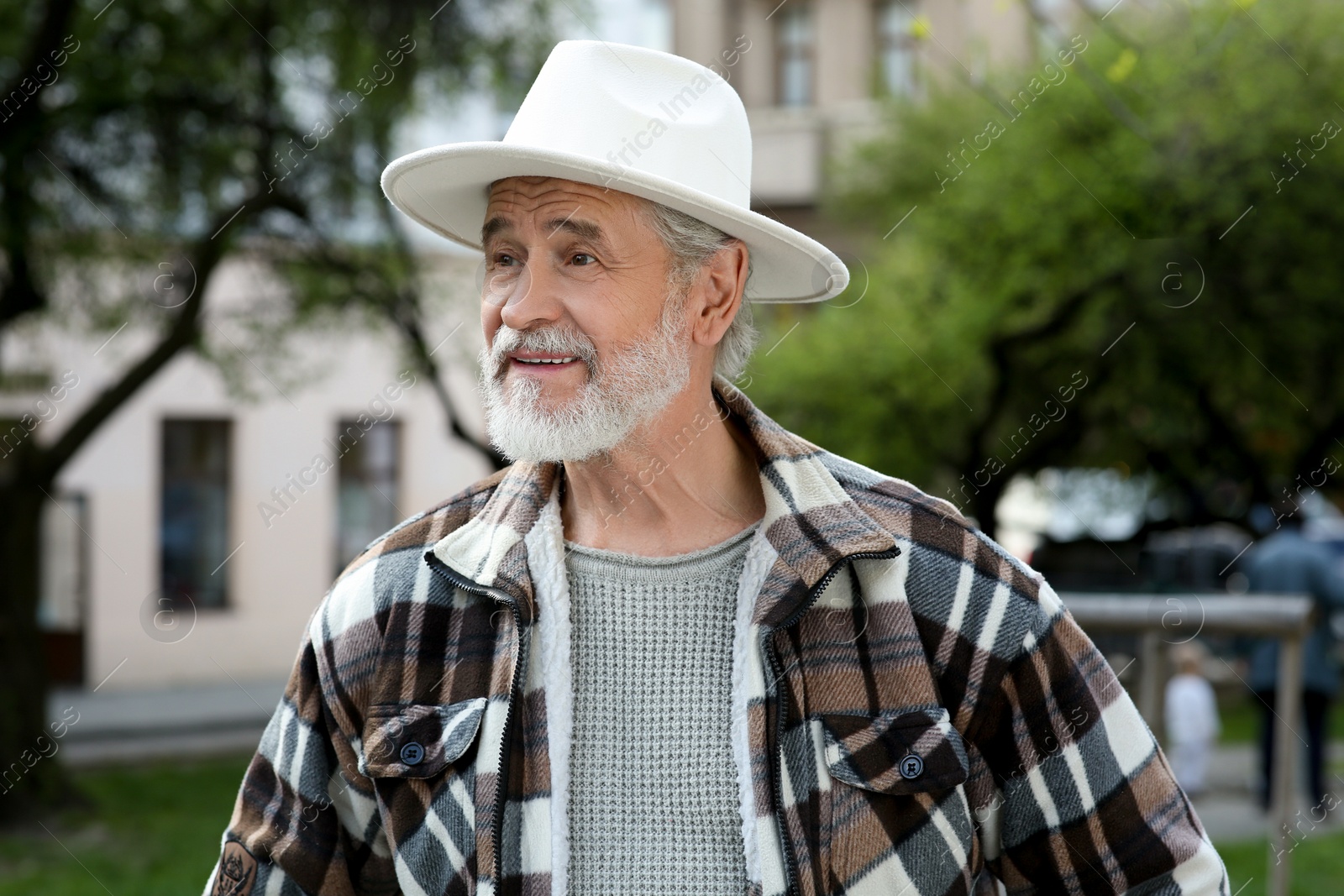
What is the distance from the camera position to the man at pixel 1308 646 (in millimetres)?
8289

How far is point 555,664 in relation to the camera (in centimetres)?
202

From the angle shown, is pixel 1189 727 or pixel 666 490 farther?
pixel 1189 727

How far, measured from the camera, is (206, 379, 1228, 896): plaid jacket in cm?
191

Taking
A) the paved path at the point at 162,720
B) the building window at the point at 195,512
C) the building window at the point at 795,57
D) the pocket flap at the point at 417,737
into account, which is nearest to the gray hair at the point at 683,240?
the pocket flap at the point at 417,737

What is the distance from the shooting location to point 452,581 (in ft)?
6.77

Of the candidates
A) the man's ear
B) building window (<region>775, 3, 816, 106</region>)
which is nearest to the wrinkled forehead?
the man's ear

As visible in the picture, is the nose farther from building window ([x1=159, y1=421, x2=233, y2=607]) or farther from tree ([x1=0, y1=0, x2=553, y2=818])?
building window ([x1=159, y1=421, x2=233, y2=607])

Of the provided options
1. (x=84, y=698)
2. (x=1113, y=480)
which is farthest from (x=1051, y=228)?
(x=84, y=698)

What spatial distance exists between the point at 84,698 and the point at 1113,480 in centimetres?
1166

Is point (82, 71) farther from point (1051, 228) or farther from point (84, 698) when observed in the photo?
point (84, 698)

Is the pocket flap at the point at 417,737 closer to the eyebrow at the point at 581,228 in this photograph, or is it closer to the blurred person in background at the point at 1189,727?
the eyebrow at the point at 581,228

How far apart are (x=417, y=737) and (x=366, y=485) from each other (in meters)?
17.3

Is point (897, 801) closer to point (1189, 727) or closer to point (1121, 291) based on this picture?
point (1189, 727)

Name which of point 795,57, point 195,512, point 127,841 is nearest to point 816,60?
point 795,57
